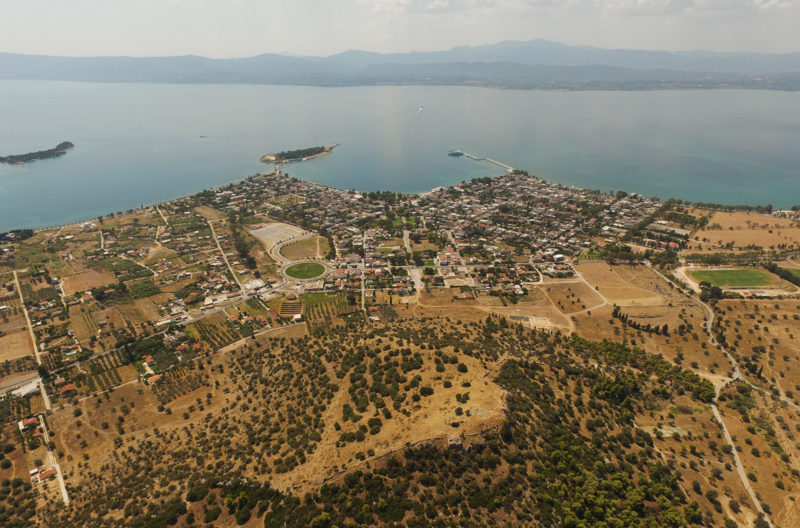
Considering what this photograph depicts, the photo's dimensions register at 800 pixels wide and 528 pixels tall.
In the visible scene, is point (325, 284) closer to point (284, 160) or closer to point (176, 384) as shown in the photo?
point (176, 384)

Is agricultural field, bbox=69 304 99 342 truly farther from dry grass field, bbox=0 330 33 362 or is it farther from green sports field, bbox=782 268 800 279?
green sports field, bbox=782 268 800 279

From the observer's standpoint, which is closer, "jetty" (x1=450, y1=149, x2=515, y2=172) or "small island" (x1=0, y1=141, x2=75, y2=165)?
"jetty" (x1=450, y1=149, x2=515, y2=172)

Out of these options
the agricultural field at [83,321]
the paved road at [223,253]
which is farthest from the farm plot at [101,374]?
the paved road at [223,253]

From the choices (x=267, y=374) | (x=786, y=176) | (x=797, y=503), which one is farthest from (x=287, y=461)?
(x=786, y=176)

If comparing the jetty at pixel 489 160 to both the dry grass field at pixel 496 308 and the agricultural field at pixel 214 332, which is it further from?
the agricultural field at pixel 214 332

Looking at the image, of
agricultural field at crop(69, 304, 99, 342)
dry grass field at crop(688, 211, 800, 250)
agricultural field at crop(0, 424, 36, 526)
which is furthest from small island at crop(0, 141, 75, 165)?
dry grass field at crop(688, 211, 800, 250)

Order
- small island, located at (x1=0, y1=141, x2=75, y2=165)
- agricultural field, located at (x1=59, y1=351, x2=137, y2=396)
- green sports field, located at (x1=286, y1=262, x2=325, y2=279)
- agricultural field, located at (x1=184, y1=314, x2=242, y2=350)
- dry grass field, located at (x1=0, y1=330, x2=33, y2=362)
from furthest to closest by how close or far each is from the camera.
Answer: small island, located at (x1=0, y1=141, x2=75, y2=165)
green sports field, located at (x1=286, y1=262, x2=325, y2=279)
agricultural field, located at (x1=184, y1=314, x2=242, y2=350)
dry grass field, located at (x1=0, y1=330, x2=33, y2=362)
agricultural field, located at (x1=59, y1=351, x2=137, y2=396)

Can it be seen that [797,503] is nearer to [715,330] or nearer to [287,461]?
[715,330]
